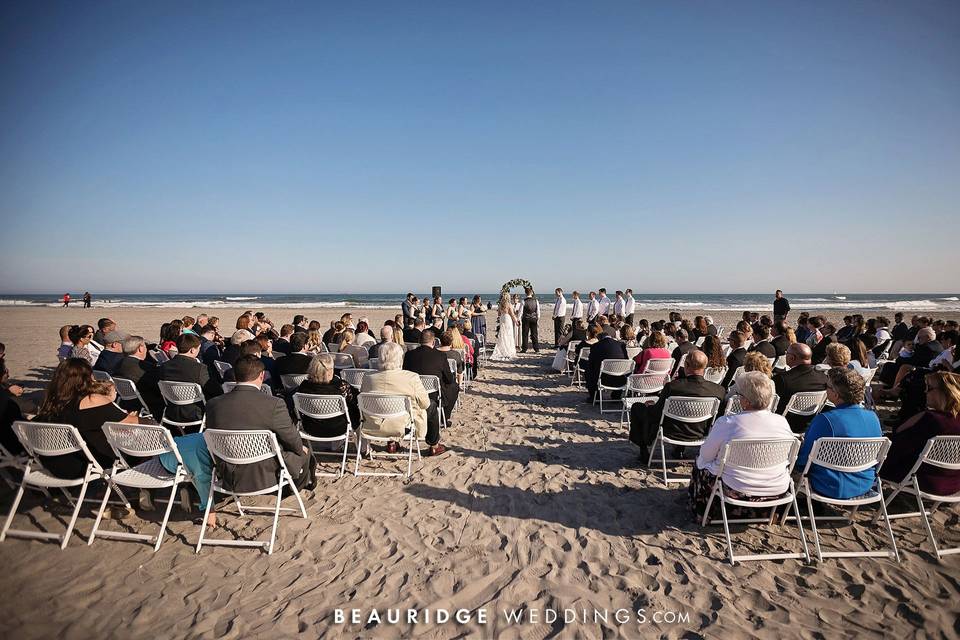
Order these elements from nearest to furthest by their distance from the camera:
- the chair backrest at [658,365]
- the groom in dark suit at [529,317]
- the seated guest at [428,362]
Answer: the seated guest at [428,362] → the chair backrest at [658,365] → the groom in dark suit at [529,317]

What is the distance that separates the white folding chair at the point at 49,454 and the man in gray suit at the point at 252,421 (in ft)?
3.23

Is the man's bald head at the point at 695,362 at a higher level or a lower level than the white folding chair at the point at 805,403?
higher

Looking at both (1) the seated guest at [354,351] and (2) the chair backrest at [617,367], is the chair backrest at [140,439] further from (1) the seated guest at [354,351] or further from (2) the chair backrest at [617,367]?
(2) the chair backrest at [617,367]

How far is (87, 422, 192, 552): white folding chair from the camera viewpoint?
331 cm

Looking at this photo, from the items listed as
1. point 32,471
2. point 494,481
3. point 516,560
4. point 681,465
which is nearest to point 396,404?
point 494,481

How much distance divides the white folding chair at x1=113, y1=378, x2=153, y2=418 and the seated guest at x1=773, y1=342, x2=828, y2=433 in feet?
25.8

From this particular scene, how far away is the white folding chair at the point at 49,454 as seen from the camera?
330 centimetres

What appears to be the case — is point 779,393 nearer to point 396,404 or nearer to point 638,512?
point 638,512

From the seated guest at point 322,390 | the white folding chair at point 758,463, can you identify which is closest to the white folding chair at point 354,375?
the seated guest at point 322,390

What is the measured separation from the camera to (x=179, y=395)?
5.12 m

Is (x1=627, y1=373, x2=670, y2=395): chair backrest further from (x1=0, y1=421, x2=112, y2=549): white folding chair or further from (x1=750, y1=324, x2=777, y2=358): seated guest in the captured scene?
(x1=0, y1=421, x2=112, y2=549): white folding chair

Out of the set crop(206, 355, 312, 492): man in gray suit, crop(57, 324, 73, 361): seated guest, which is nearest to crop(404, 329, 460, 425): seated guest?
crop(206, 355, 312, 492): man in gray suit

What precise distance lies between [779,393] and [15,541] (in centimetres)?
762

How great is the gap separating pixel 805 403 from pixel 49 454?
7.31m
